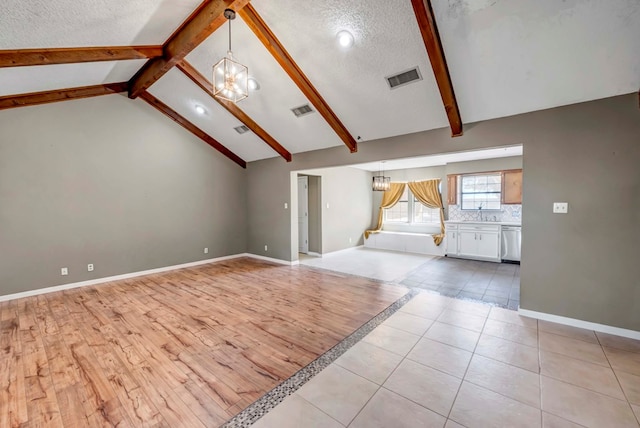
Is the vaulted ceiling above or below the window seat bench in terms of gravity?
above

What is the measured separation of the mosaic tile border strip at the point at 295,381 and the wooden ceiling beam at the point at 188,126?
5.29 metres

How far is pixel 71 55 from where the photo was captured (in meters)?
3.15

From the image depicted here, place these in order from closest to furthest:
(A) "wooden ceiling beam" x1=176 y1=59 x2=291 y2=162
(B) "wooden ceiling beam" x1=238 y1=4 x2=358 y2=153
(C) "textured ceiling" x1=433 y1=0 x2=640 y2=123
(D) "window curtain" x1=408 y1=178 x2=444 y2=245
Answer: (C) "textured ceiling" x1=433 y1=0 x2=640 y2=123, (B) "wooden ceiling beam" x1=238 y1=4 x2=358 y2=153, (A) "wooden ceiling beam" x1=176 y1=59 x2=291 y2=162, (D) "window curtain" x1=408 y1=178 x2=444 y2=245

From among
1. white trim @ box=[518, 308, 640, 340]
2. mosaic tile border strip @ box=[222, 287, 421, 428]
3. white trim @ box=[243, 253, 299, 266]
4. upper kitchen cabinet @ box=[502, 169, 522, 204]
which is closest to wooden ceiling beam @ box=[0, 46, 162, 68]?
mosaic tile border strip @ box=[222, 287, 421, 428]

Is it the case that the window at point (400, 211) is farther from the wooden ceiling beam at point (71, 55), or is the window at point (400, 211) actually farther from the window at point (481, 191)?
the wooden ceiling beam at point (71, 55)

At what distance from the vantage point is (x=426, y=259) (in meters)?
6.51

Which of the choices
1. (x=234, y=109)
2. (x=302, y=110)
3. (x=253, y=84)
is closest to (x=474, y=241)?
(x=302, y=110)

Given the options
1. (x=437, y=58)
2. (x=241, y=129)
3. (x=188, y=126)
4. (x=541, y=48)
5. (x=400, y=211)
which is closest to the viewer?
(x=541, y=48)

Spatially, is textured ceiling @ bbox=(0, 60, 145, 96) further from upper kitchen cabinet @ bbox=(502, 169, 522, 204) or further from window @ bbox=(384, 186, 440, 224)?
upper kitchen cabinet @ bbox=(502, 169, 522, 204)

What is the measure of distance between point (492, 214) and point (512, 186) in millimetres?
814

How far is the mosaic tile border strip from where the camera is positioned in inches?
69.9

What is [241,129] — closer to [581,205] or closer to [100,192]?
[100,192]

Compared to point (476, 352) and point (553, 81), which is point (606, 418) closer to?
point (476, 352)

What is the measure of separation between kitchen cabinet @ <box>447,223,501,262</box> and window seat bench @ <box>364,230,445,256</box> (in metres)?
0.33
